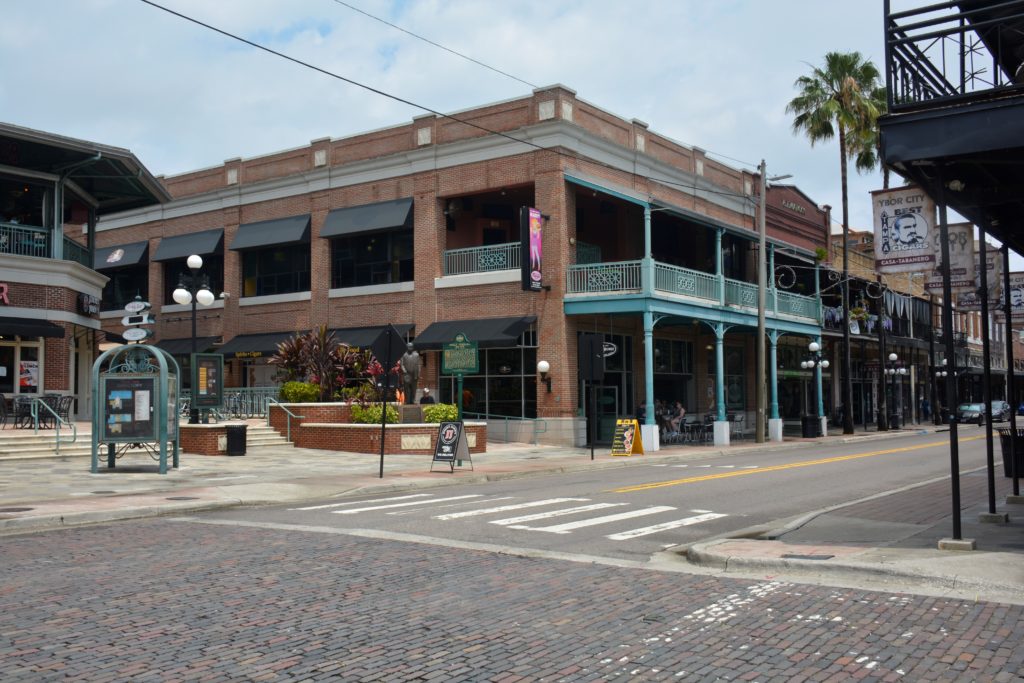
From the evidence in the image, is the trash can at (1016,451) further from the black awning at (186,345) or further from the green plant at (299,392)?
the black awning at (186,345)

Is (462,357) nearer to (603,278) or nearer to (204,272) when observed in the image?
(603,278)

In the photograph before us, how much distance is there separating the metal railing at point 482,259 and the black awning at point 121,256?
53.9 feet

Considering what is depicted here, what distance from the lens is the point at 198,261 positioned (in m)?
25.0

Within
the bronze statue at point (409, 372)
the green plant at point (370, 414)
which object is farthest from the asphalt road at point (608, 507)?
the bronze statue at point (409, 372)

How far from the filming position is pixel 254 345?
36.2 m

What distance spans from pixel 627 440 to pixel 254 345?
56.9ft

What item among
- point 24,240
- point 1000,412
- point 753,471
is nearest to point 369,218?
point 24,240

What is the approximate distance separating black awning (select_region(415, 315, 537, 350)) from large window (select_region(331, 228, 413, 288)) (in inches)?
121

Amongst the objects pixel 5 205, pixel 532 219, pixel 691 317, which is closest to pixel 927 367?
pixel 691 317

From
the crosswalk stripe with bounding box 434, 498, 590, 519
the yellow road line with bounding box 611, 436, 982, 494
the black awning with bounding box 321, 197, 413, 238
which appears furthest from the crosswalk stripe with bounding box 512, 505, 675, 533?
the black awning with bounding box 321, 197, 413, 238

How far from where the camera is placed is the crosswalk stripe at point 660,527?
10.5 meters

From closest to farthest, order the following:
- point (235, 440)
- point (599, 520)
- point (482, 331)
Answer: point (599, 520), point (235, 440), point (482, 331)

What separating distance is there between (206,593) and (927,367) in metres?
60.8

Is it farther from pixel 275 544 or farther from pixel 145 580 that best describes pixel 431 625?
pixel 275 544
